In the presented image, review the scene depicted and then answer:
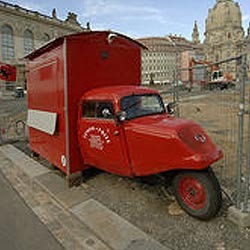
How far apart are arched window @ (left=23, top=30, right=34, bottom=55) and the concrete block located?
176ft

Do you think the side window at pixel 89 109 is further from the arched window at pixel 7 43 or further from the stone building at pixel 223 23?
the stone building at pixel 223 23

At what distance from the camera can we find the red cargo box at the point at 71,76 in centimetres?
508

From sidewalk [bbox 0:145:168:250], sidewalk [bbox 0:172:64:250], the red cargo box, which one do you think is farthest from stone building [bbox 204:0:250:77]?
sidewalk [bbox 0:172:64:250]

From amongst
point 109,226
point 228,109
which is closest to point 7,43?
point 228,109

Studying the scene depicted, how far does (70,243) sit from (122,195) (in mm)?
1555

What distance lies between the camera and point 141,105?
4.80 metres

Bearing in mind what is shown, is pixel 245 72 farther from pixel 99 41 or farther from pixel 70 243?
pixel 70 243

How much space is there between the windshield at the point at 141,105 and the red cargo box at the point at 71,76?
3.63 ft

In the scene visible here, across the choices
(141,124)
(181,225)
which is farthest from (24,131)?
(181,225)

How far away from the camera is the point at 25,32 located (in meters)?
50.7

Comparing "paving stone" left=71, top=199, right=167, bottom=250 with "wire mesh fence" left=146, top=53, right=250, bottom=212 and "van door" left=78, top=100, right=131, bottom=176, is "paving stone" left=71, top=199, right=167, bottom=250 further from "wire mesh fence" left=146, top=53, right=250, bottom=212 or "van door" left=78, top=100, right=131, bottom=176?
"wire mesh fence" left=146, top=53, right=250, bottom=212

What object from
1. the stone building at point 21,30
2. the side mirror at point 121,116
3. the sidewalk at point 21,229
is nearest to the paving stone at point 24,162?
the sidewalk at point 21,229

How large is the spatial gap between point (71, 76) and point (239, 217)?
3813 millimetres

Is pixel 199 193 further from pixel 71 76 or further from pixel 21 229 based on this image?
pixel 71 76
